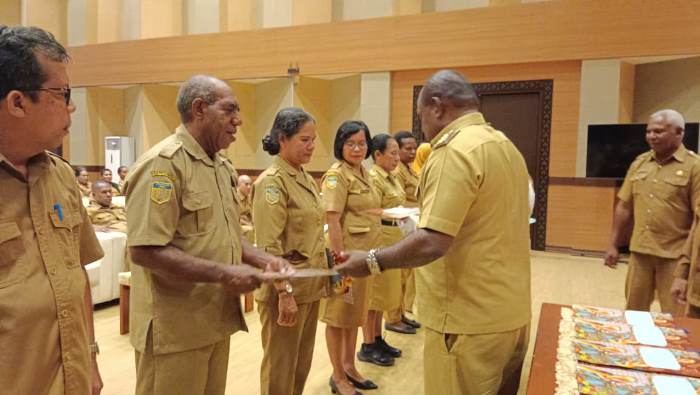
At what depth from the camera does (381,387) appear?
327 cm

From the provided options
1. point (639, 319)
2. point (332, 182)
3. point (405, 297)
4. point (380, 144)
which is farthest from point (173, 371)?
point (405, 297)

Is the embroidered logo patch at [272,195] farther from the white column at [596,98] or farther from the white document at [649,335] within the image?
the white column at [596,98]

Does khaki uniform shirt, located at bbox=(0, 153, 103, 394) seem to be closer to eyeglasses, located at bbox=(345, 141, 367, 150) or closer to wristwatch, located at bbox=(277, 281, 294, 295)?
wristwatch, located at bbox=(277, 281, 294, 295)

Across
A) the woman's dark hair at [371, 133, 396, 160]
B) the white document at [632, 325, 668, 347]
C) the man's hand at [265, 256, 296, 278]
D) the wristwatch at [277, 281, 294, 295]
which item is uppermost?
the woman's dark hair at [371, 133, 396, 160]

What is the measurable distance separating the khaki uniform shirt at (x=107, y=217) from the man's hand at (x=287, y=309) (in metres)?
3.79

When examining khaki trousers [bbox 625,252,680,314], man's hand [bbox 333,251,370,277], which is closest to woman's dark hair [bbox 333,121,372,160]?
man's hand [bbox 333,251,370,277]

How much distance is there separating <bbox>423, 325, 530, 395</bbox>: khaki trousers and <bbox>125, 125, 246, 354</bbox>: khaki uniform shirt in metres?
0.74

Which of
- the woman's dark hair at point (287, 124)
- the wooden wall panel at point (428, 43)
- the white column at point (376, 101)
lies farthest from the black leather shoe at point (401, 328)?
the wooden wall panel at point (428, 43)

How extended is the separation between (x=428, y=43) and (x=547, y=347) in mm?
7475

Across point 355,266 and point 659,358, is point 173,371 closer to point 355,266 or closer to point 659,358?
point 355,266

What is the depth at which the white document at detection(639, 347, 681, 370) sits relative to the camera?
1.70m

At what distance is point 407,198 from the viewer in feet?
15.2

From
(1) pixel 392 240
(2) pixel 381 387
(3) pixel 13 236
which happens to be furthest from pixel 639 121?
(3) pixel 13 236

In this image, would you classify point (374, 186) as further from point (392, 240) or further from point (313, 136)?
point (313, 136)
